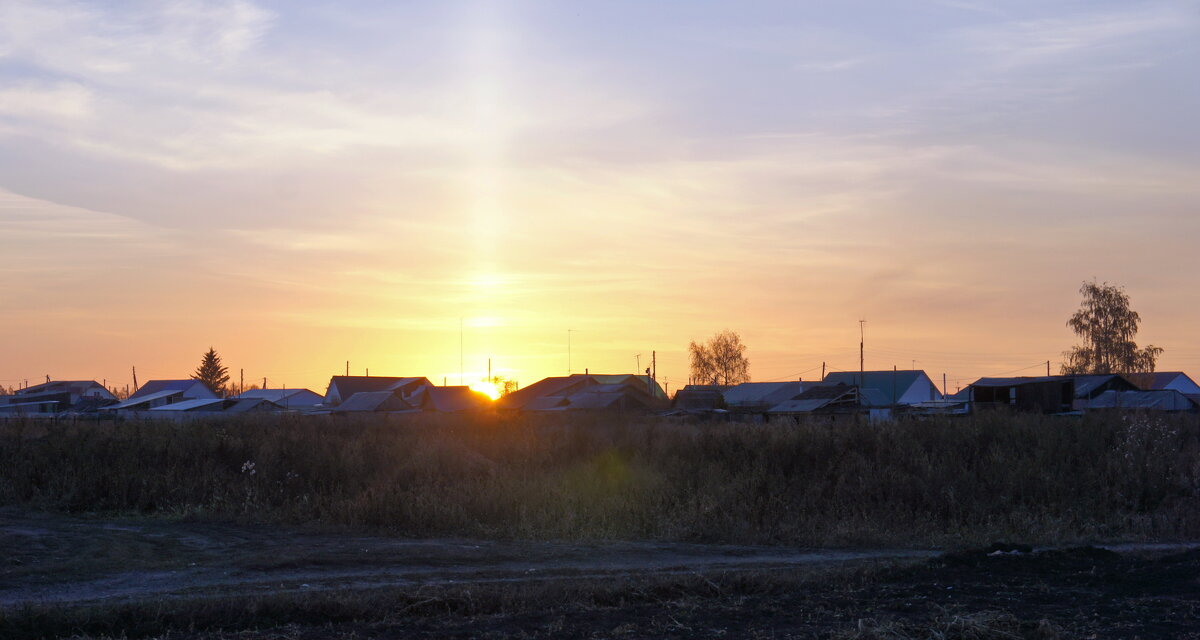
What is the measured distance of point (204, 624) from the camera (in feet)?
34.6

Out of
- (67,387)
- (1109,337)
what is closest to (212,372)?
(67,387)

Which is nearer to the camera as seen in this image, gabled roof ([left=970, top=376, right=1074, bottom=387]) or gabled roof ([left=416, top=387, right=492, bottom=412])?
gabled roof ([left=970, top=376, right=1074, bottom=387])

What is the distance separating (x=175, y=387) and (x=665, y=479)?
81058 mm

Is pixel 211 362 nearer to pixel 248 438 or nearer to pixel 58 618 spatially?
pixel 248 438

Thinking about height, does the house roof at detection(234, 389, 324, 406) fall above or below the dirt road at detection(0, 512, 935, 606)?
above

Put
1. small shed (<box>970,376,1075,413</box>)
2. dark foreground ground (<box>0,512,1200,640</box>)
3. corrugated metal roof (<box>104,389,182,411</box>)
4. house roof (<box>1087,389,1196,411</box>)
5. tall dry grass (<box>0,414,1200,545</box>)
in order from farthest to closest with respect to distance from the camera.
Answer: corrugated metal roof (<box>104,389,182,411</box>)
house roof (<box>1087,389,1196,411</box>)
small shed (<box>970,376,1075,413</box>)
tall dry grass (<box>0,414,1200,545</box>)
dark foreground ground (<box>0,512,1200,640</box>)

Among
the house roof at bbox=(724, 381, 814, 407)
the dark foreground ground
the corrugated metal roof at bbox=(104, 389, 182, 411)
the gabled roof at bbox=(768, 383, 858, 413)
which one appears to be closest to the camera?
the dark foreground ground

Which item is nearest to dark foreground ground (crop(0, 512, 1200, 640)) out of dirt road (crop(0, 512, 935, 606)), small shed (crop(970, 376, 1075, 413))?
dirt road (crop(0, 512, 935, 606))

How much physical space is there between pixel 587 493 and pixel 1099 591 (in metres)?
10.1

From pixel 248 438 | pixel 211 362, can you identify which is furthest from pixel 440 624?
pixel 211 362

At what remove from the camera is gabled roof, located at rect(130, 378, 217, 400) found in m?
89.6

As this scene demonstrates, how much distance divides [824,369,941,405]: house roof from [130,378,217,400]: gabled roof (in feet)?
177

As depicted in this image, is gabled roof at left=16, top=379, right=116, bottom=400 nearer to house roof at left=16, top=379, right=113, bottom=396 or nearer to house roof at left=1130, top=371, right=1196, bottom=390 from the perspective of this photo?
house roof at left=16, top=379, right=113, bottom=396

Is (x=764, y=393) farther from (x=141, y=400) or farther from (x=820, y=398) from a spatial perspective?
(x=141, y=400)
